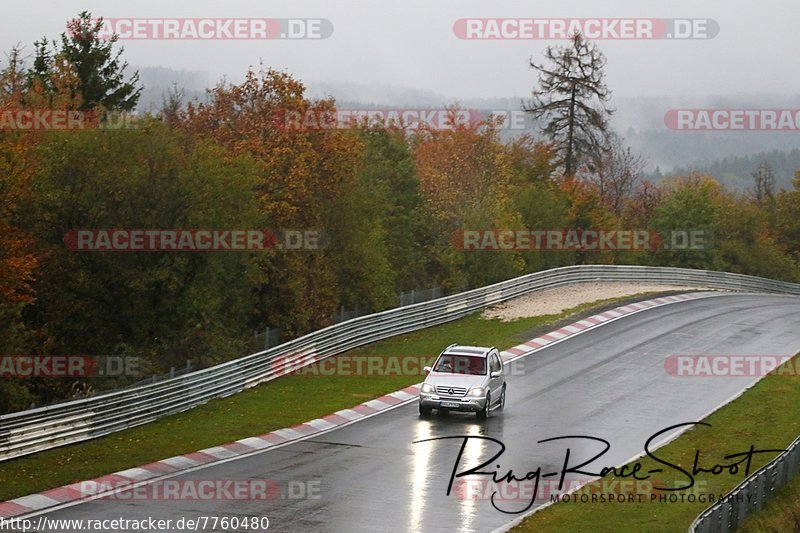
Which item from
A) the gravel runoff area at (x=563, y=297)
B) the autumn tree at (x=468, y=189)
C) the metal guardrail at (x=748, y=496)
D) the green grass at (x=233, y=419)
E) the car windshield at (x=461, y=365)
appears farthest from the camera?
the autumn tree at (x=468, y=189)

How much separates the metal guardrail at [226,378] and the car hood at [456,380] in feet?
21.6

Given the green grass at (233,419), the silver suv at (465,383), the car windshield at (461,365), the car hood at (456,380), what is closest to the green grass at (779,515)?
the silver suv at (465,383)

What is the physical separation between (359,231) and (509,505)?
27991 millimetres

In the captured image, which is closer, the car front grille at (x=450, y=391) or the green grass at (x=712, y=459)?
the green grass at (x=712, y=459)

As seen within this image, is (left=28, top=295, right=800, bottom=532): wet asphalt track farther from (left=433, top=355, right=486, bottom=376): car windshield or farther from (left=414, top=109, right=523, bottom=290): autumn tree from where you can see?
→ (left=414, top=109, right=523, bottom=290): autumn tree

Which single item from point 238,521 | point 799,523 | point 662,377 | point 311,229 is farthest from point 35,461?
point 311,229

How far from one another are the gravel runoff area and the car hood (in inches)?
667

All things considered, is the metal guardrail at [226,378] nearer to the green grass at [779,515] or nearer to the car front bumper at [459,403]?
the car front bumper at [459,403]

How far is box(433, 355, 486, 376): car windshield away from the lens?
26.4m

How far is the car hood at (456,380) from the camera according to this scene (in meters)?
25.8

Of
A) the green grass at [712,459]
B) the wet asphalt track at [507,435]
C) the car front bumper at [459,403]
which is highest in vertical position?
the car front bumper at [459,403]

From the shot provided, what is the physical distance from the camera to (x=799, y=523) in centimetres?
1945

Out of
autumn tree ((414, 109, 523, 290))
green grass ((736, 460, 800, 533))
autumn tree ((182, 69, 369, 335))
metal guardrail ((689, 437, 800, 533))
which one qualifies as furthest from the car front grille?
autumn tree ((414, 109, 523, 290))

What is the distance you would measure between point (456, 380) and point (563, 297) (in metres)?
23.9
